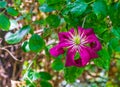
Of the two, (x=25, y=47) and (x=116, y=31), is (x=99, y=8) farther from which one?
(x=25, y=47)

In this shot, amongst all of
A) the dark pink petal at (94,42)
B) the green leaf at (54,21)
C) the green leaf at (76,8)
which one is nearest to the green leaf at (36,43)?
the green leaf at (54,21)

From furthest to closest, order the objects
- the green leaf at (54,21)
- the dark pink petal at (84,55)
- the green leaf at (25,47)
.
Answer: the green leaf at (25,47) → the green leaf at (54,21) → the dark pink petal at (84,55)

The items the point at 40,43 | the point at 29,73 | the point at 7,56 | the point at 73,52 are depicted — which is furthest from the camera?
the point at 7,56

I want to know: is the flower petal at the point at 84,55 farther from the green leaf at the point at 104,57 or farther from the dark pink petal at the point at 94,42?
the green leaf at the point at 104,57

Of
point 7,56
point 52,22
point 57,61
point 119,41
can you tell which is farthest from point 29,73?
point 7,56

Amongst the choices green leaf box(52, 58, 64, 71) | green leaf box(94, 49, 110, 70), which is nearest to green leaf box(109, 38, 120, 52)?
green leaf box(94, 49, 110, 70)

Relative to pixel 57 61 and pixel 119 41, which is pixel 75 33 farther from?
pixel 57 61
